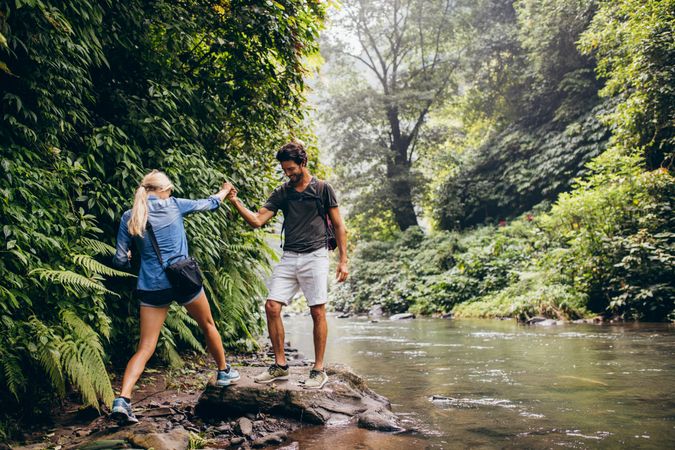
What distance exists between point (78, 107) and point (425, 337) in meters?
8.44

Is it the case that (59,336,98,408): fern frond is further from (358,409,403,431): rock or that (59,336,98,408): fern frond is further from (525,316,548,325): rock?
(525,316,548,325): rock

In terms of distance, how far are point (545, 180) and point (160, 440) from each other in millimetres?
19989

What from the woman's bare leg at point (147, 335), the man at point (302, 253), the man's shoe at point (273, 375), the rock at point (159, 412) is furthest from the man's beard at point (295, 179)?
the rock at point (159, 412)

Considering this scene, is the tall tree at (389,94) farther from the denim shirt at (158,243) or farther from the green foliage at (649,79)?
the denim shirt at (158,243)

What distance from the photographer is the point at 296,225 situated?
15.1 ft

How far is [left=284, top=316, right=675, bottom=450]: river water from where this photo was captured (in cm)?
346

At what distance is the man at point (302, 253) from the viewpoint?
4.45 metres

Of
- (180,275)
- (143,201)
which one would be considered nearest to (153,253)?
(180,275)

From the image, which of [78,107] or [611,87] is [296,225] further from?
[611,87]

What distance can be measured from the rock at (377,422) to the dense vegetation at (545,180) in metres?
8.84

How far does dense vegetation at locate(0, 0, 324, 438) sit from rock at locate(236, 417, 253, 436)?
1037mm

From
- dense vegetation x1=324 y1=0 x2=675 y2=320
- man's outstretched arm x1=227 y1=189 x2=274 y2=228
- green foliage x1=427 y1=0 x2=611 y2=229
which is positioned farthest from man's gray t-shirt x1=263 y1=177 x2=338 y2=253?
green foliage x1=427 y1=0 x2=611 y2=229

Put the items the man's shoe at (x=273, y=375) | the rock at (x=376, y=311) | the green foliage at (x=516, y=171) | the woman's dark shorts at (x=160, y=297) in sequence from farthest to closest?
the rock at (x=376, y=311), the green foliage at (x=516, y=171), the man's shoe at (x=273, y=375), the woman's dark shorts at (x=160, y=297)

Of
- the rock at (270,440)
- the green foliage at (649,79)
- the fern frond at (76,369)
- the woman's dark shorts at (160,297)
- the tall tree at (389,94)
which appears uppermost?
the tall tree at (389,94)
